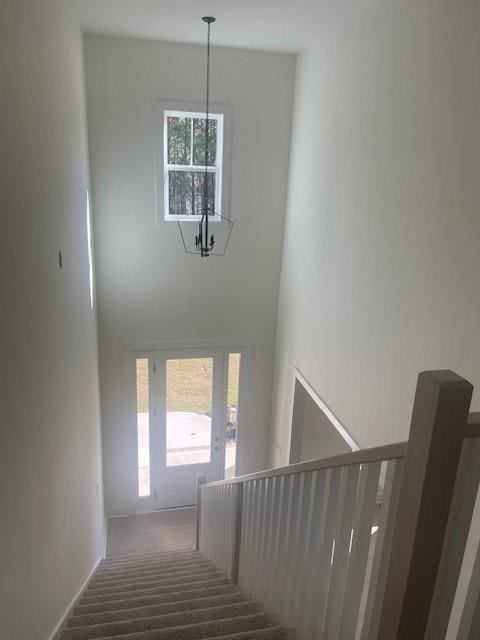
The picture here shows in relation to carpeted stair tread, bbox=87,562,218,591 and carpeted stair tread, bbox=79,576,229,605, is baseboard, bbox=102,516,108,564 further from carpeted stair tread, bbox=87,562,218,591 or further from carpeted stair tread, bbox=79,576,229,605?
carpeted stair tread, bbox=79,576,229,605

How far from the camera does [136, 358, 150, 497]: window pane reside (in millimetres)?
6352

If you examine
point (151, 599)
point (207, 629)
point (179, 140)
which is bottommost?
point (151, 599)

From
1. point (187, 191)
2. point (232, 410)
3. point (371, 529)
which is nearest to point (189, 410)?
point (232, 410)

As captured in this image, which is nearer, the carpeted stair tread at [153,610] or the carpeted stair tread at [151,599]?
the carpeted stair tread at [153,610]

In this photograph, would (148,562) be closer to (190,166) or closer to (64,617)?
(64,617)

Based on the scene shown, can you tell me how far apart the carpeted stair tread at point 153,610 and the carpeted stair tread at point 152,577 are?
2.76 feet

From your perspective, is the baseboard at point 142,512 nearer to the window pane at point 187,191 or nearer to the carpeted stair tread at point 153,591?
the carpeted stair tread at point 153,591

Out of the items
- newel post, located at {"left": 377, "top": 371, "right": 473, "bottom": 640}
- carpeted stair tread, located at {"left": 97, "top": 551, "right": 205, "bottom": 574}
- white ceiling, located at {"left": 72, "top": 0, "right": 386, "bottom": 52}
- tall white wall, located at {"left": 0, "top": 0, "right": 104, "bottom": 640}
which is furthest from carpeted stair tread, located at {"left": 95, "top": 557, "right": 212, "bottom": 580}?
white ceiling, located at {"left": 72, "top": 0, "right": 386, "bottom": 52}

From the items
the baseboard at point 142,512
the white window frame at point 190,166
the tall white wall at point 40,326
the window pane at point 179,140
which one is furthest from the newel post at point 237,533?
the baseboard at point 142,512

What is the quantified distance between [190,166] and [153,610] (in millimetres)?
4522

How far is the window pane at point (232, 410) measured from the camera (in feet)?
21.7

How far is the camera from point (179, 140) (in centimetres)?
561

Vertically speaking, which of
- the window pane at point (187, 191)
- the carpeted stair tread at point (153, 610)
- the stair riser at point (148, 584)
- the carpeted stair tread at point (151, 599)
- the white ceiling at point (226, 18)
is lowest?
the stair riser at point (148, 584)

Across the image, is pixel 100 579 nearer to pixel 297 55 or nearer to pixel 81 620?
pixel 81 620
